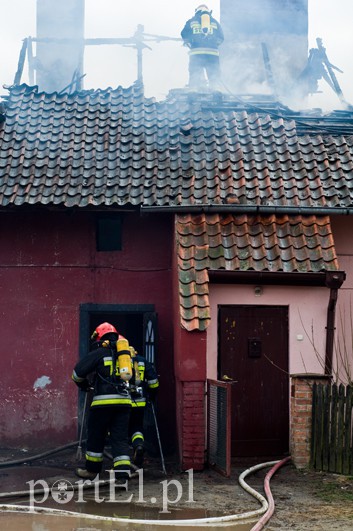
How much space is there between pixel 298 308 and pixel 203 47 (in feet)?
41.2

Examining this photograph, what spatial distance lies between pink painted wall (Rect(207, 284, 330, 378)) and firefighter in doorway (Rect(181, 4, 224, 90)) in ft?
38.9

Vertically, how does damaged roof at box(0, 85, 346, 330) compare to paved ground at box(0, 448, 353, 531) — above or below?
above

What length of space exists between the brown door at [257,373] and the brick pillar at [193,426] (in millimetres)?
886

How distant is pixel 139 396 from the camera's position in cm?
1261

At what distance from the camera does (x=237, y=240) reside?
543 inches

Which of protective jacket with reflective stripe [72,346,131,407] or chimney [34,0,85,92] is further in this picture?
chimney [34,0,85,92]

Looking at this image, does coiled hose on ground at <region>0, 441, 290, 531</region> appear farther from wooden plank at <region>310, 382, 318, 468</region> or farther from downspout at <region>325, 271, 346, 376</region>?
downspout at <region>325, 271, 346, 376</region>

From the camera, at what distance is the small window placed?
48.8 feet

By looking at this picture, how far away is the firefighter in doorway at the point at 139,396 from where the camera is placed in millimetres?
12414

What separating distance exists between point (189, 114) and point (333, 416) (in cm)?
697

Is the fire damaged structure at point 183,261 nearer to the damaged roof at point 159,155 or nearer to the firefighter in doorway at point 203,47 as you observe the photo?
the damaged roof at point 159,155

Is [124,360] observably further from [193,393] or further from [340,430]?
[340,430]

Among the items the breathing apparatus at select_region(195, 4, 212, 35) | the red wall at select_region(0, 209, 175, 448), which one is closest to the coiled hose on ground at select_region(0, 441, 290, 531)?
the red wall at select_region(0, 209, 175, 448)

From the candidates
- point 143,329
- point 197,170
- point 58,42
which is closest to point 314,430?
point 143,329
